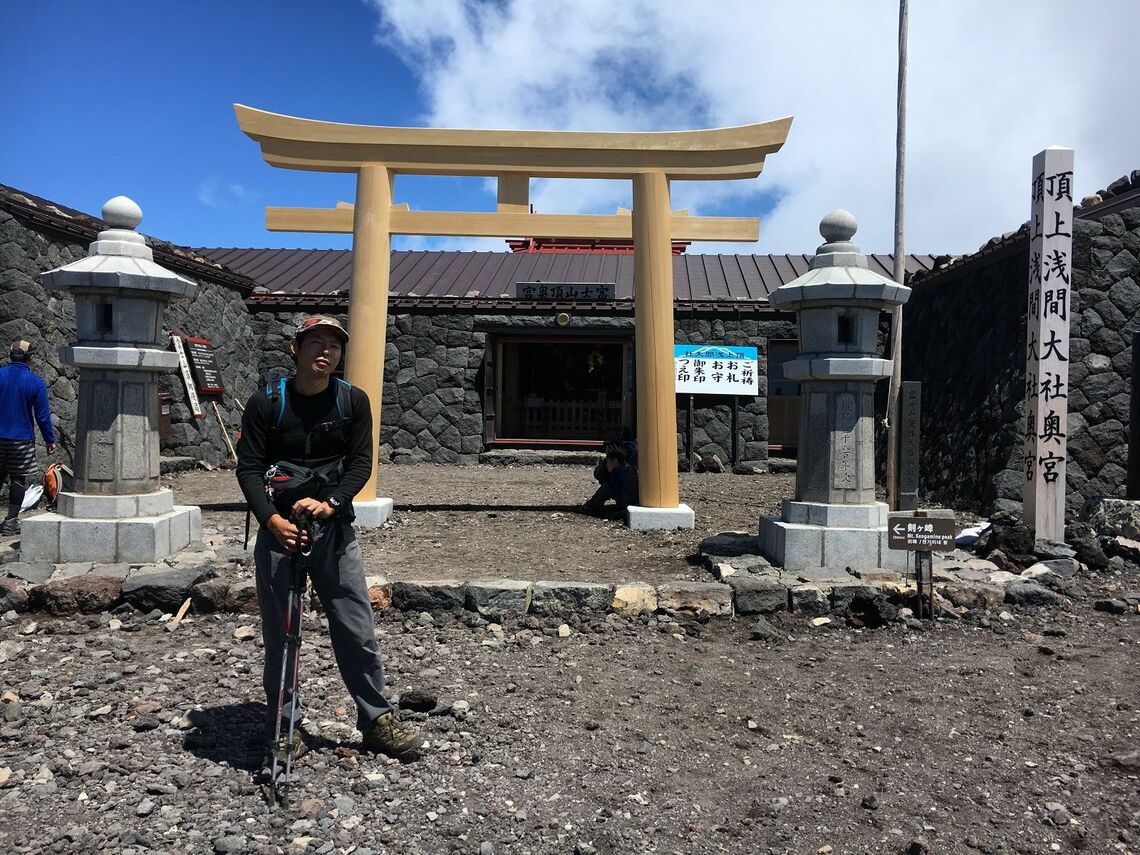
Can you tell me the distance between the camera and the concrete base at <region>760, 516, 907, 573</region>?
543 centimetres

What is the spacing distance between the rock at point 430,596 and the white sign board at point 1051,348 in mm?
4864

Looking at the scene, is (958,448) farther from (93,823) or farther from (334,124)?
(93,823)

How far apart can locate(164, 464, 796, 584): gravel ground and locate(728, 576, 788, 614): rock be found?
0.47 m

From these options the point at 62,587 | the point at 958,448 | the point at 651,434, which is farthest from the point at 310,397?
the point at 958,448

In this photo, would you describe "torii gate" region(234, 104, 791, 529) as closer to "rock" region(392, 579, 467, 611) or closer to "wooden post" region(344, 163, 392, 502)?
"wooden post" region(344, 163, 392, 502)

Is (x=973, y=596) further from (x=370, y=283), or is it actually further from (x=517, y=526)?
(x=370, y=283)

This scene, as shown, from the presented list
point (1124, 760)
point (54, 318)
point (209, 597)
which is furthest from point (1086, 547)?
point (54, 318)

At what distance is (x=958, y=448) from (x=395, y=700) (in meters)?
8.23

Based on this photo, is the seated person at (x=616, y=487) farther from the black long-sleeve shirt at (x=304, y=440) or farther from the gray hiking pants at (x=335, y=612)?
the black long-sleeve shirt at (x=304, y=440)

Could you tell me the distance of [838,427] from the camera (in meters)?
5.53

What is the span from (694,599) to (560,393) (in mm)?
11685

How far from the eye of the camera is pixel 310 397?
2959mm

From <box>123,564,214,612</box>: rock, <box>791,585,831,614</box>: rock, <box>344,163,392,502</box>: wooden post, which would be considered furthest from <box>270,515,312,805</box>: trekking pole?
<box>344,163,392,502</box>: wooden post

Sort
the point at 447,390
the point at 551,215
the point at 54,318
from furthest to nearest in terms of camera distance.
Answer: the point at 447,390 < the point at 54,318 < the point at 551,215
